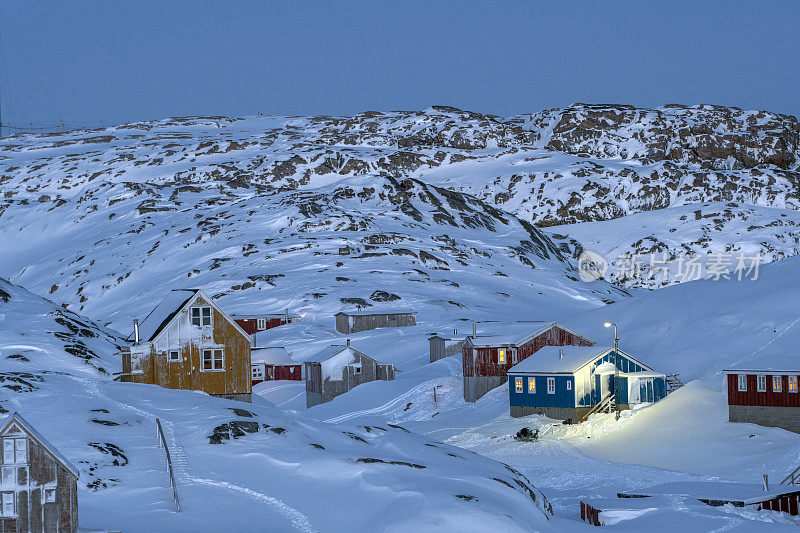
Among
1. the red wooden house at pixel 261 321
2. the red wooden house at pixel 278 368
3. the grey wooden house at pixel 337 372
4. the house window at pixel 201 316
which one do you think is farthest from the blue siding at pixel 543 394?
the red wooden house at pixel 261 321

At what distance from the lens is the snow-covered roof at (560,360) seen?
56.9 meters

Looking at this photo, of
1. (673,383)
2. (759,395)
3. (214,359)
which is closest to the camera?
(214,359)

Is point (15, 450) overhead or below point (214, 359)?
below

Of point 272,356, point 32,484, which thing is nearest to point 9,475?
point 32,484

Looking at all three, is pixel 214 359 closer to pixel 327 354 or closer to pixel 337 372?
pixel 327 354

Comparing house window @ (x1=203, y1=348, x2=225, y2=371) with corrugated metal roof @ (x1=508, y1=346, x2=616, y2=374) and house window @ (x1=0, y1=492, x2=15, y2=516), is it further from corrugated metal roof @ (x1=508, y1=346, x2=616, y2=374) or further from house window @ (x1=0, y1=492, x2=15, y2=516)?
house window @ (x1=0, y1=492, x2=15, y2=516)

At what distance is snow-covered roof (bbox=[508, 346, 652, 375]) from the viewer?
5691cm

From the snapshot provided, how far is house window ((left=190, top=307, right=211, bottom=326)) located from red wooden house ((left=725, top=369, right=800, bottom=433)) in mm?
27105

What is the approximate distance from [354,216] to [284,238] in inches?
643

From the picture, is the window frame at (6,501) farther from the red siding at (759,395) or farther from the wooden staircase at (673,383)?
the wooden staircase at (673,383)

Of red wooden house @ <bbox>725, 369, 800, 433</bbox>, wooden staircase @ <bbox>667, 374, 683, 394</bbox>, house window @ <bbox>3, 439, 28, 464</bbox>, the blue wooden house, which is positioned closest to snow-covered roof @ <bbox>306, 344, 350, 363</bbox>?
the blue wooden house

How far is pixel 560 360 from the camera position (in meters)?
58.9

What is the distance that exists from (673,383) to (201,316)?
33674 millimetres

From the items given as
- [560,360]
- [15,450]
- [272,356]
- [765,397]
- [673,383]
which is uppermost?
[15,450]
